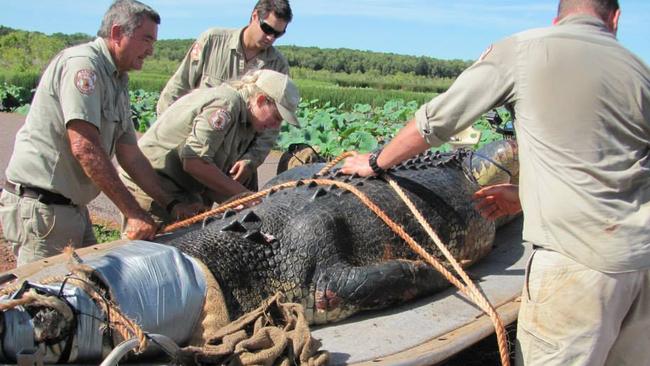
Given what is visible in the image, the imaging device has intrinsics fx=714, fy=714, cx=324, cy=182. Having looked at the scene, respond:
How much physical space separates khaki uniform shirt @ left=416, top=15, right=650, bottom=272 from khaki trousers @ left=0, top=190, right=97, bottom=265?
230 cm

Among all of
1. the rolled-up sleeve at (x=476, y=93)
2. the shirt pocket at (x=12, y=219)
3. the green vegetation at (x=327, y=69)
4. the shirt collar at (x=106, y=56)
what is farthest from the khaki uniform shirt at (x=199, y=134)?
the green vegetation at (x=327, y=69)

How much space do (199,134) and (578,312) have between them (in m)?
Result: 2.47

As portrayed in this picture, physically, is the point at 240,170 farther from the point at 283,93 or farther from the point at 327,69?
the point at 327,69

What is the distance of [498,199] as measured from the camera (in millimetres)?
3555

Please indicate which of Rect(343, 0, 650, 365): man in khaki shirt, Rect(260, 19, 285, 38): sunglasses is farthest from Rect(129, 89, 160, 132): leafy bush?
Rect(343, 0, 650, 365): man in khaki shirt

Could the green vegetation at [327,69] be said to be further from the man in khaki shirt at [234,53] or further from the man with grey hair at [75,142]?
the man with grey hair at [75,142]

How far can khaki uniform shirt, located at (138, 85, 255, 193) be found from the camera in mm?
4277

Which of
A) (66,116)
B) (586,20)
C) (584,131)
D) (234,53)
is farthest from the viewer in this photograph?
(234,53)

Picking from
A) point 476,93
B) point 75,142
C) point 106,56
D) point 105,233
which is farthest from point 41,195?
point 105,233

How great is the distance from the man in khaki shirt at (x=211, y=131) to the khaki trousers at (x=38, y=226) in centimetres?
73

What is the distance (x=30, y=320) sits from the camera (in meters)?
2.25

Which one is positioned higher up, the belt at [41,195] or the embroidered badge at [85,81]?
the embroidered badge at [85,81]

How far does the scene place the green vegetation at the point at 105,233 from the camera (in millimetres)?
6471

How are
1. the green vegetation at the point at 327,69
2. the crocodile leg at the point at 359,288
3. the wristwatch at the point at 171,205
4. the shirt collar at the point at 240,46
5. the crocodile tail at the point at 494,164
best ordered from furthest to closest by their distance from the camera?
the green vegetation at the point at 327,69, the shirt collar at the point at 240,46, the crocodile tail at the point at 494,164, the wristwatch at the point at 171,205, the crocodile leg at the point at 359,288
